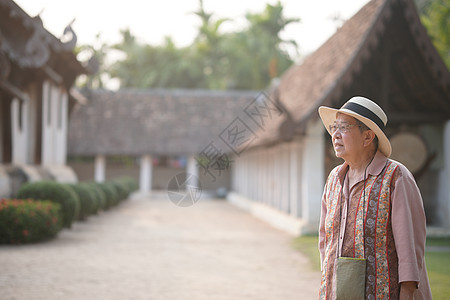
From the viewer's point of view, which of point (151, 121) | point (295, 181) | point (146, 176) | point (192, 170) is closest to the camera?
point (295, 181)

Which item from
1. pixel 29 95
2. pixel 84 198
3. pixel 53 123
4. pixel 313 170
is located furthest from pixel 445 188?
pixel 53 123

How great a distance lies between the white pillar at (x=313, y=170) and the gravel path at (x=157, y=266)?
0.88 m

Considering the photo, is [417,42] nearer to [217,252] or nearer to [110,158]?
[217,252]

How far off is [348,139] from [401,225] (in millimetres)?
626

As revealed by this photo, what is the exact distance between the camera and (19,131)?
1481 centimetres

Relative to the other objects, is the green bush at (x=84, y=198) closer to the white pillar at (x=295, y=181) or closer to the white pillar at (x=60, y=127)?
the white pillar at (x=60, y=127)

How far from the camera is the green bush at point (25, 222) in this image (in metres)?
9.72

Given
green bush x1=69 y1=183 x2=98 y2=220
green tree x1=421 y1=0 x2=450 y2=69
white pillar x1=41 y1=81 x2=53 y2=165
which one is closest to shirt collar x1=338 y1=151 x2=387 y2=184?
green bush x1=69 y1=183 x2=98 y2=220

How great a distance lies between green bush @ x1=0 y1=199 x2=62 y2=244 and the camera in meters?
9.72

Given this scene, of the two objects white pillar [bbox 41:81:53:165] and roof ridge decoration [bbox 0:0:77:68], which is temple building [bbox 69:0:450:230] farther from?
white pillar [bbox 41:81:53:165]

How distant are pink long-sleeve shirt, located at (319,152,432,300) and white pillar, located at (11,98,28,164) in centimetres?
1298

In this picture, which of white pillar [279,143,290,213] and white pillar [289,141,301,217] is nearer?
white pillar [289,141,301,217]

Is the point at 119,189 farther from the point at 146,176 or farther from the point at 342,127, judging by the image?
the point at 342,127

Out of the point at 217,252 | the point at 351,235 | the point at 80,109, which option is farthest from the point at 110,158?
the point at 351,235
